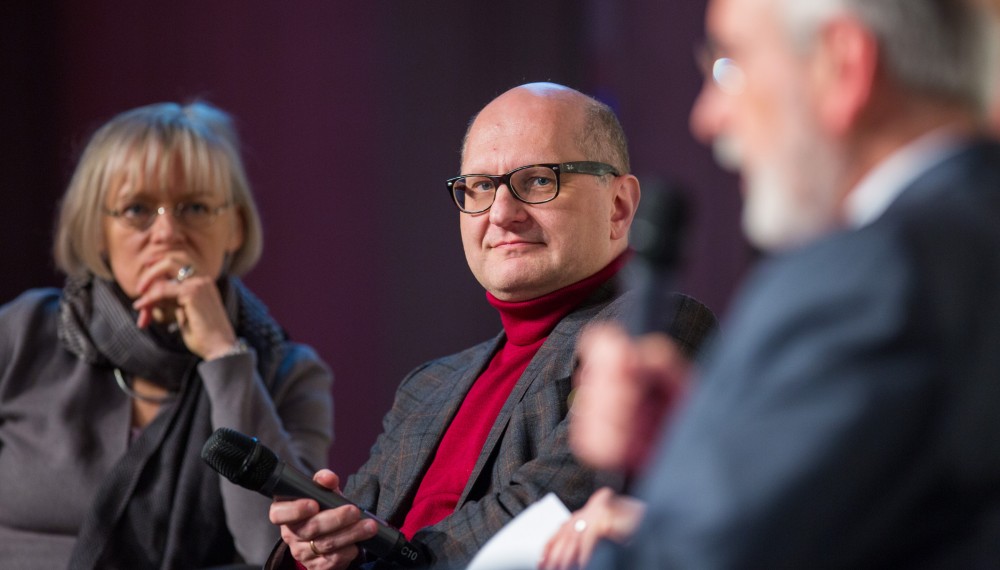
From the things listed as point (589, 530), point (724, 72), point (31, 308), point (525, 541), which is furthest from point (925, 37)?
point (31, 308)

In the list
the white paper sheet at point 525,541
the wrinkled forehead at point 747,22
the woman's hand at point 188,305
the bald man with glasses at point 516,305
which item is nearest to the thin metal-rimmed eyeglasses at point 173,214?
the woman's hand at point 188,305

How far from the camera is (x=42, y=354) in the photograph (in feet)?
9.09

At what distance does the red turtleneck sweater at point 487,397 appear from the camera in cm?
197

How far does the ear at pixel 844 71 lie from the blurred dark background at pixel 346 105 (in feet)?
10.0

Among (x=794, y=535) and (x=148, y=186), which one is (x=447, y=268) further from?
(x=794, y=535)

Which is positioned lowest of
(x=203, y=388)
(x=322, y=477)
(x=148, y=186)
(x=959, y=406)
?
(x=203, y=388)

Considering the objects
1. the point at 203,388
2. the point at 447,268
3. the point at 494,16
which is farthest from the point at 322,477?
the point at 494,16

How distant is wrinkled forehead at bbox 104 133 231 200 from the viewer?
2758 millimetres

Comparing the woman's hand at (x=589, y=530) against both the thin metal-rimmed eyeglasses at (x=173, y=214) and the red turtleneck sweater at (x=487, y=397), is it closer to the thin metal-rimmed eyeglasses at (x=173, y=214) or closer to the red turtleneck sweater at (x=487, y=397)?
the red turtleneck sweater at (x=487, y=397)

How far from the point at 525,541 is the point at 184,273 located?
167cm

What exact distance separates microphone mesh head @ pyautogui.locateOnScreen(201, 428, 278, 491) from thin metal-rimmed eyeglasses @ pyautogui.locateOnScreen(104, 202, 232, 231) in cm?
118

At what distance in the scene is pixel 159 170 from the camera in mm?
2766

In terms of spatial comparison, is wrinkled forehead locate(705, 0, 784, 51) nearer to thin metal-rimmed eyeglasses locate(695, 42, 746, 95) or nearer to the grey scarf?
thin metal-rimmed eyeglasses locate(695, 42, 746, 95)

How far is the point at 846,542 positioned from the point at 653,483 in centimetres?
15
